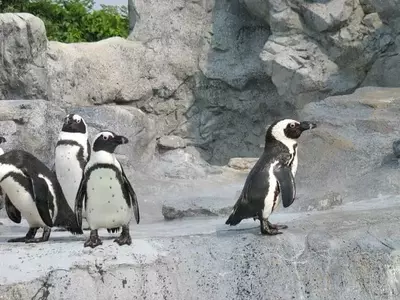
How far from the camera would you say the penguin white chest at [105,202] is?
12.0 feet

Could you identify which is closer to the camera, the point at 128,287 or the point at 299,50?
the point at 128,287

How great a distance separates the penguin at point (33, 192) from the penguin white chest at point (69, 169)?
3.47 feet

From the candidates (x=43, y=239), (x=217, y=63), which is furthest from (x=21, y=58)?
(x=43, y=239)

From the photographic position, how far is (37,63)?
9.54 m

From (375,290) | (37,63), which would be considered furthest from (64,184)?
(37,63)

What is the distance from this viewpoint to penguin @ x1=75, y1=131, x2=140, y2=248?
144 inches

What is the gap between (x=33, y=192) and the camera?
3.89 meters

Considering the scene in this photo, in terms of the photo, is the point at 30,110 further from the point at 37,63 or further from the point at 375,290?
the point at 375,290

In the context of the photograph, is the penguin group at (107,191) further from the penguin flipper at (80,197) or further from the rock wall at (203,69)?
the rock wall at (203,69)

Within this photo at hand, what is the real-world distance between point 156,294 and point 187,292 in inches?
5.5

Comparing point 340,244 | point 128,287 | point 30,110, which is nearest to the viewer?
point 128,287

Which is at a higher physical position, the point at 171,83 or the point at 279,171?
the point at 279,171

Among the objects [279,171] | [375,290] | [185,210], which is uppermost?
[279,171]

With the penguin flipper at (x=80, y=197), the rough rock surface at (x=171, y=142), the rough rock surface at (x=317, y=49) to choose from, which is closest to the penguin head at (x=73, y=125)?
the penguin flipper at (x=80, y=197)
